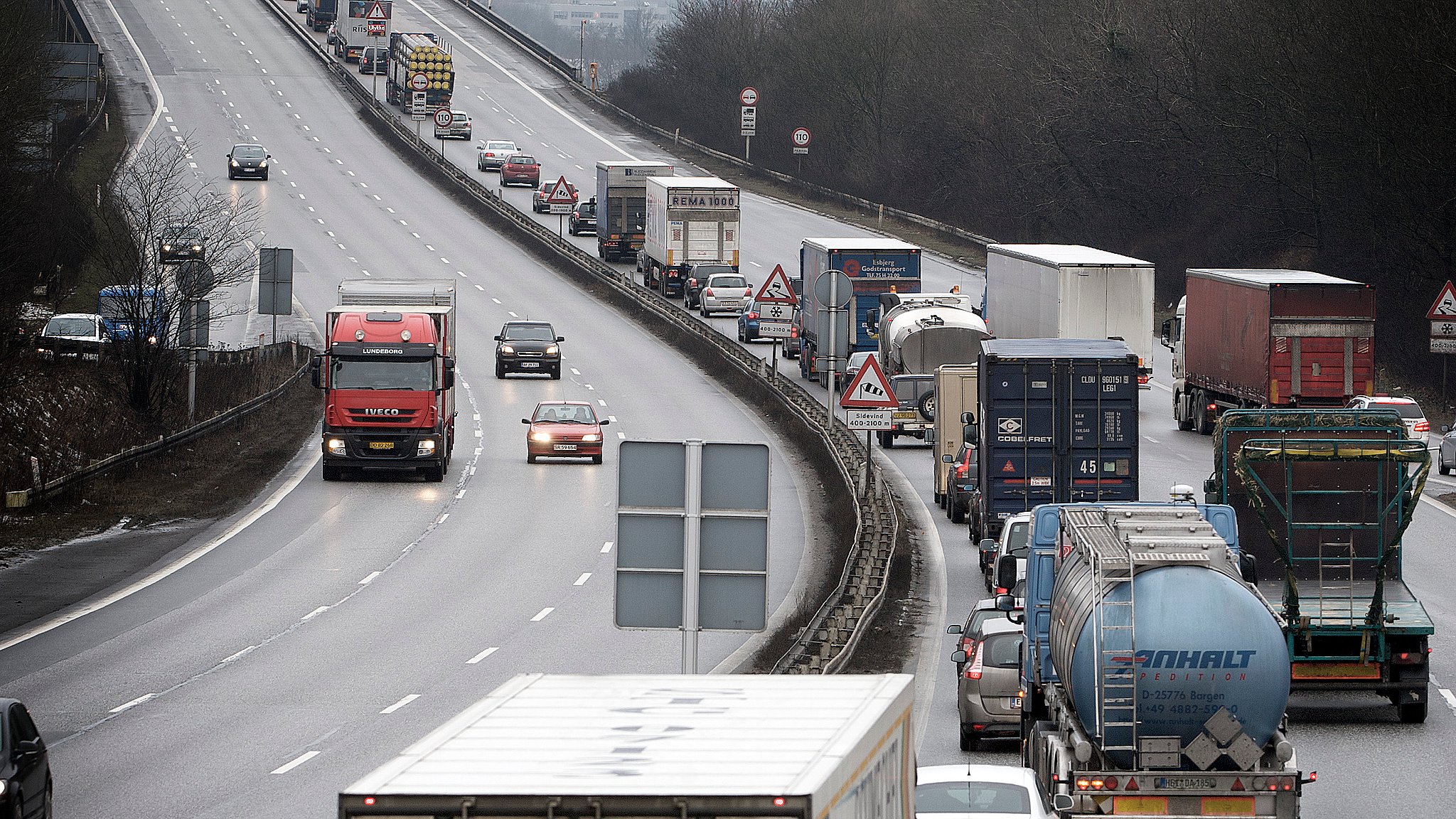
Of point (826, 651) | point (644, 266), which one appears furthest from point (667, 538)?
point (644, 266)

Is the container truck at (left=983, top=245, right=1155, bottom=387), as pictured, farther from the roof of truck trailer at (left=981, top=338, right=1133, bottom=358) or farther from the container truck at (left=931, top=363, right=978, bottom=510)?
the roof of truck trailer at (left=981, top=338, right=1133, bottom=358)

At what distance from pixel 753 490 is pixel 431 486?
29153 millimetres

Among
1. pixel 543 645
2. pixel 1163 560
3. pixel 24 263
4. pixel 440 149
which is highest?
pixel 440 149

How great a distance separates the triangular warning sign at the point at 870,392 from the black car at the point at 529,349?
2514 centimetres

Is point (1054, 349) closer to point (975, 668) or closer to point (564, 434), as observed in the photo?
point (975, 668)

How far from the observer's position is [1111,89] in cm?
8094

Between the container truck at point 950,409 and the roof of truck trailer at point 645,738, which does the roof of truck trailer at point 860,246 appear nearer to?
the container truck at point 950,409

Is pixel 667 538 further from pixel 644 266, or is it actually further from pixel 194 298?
pixel 644 266

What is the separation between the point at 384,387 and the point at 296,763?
21.8 metres

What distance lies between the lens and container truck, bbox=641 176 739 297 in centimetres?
6444

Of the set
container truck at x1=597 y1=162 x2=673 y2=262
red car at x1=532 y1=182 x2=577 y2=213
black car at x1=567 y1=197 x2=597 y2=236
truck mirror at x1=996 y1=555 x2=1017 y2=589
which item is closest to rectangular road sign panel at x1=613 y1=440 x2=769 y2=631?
truck mirror at x1=996 y1=555 x2=1017 y2=589

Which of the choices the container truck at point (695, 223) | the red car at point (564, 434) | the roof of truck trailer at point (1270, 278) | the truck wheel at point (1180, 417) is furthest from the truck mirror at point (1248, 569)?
the container truck at point (695, 223)

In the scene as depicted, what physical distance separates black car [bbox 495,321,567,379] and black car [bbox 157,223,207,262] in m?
10.1

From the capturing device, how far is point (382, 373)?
133ft
